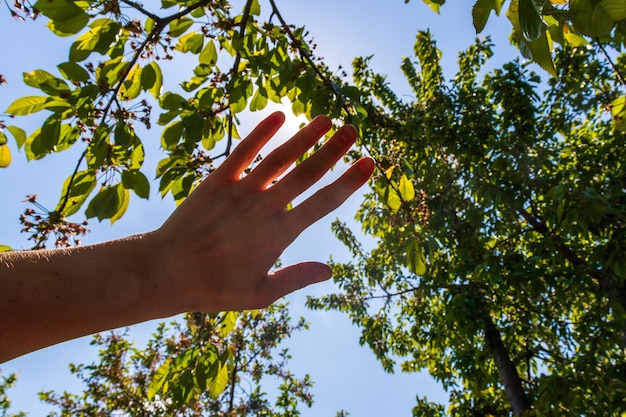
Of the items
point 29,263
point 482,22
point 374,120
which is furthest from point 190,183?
point 374,120

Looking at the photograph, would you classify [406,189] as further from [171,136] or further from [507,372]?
[507,372]

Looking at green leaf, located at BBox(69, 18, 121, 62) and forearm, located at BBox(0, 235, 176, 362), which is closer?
forearm, located at BBox(0, 235, 176, 362)

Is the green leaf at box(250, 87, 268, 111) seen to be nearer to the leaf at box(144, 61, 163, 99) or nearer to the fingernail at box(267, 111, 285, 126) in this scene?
the leaf at box(144, 61, 163, 99)

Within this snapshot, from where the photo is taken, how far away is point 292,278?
0.95m

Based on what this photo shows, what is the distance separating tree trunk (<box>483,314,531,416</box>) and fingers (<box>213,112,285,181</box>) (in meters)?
5.05

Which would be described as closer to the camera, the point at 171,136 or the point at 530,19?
the point at 530,19

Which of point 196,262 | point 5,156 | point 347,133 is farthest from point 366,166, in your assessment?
point 5,156

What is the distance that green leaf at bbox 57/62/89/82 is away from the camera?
4.44ft

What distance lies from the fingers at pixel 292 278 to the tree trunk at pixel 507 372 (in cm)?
492

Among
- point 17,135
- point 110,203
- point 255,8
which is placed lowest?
point 110,203

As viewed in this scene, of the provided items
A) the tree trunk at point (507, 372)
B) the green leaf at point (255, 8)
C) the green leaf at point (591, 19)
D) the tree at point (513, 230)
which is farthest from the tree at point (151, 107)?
the tree trunk at point (507, 372)

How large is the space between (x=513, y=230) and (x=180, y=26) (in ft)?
17.3

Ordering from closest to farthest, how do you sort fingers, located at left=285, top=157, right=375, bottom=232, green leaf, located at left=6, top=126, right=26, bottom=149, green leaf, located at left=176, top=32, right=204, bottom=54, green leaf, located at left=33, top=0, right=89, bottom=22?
1. fingers, located at left=285, top=157, right=375, bottom=232
2. green leaf, located at left=33, top=0, right=89, bottom=22
3. green leaf, located at left=6, top=126, right=26, bottom=149
4. green leaf, located at left=176, top=32, right=204, bottom=54


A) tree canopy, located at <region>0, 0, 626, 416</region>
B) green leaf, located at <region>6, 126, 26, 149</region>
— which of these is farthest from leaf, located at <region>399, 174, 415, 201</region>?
green leaf, located at <region>6, 126, 26, 149</region>
